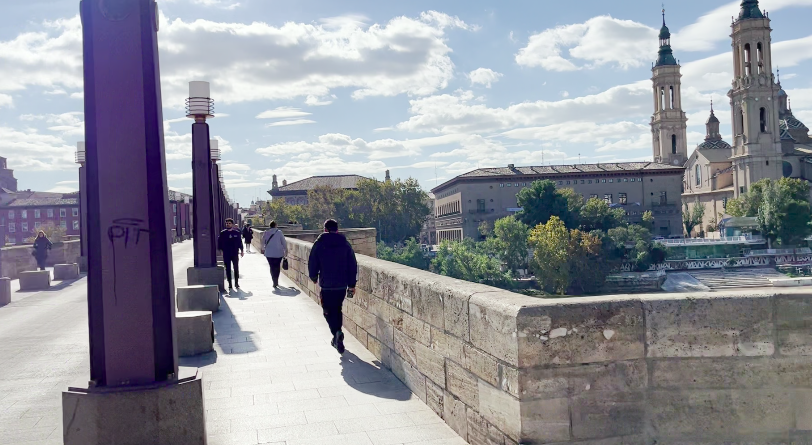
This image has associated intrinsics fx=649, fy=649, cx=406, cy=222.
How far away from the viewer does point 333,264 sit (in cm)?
724

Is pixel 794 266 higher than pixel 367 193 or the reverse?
the reverse

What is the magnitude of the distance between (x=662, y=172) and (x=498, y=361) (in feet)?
325

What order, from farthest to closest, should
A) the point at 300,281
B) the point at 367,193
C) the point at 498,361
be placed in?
the point at 367,193 < the point at 300,281 < the point at 498,361

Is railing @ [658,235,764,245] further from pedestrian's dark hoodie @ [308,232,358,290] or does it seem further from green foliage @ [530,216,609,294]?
pedestrian's dark hoodie @ [308,232,358,290]

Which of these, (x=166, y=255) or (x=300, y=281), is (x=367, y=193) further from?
(x=166, y=255)

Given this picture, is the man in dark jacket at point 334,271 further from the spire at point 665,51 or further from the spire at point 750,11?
the spire at point 665,51

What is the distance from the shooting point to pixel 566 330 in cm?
346

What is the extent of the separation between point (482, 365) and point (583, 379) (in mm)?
681

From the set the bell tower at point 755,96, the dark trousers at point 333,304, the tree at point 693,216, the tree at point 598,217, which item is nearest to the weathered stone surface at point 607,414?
the dark trousers at point 333,304

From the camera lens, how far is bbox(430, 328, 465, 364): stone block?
4352mm


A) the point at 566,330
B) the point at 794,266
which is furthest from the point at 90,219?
the point at 794,266

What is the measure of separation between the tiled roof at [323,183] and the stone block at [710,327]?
118394mm

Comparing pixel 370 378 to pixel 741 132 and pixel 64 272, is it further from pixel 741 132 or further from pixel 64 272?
pixel 741 132

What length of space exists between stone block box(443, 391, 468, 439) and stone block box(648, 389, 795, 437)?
4.19 feet
